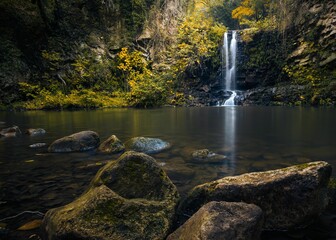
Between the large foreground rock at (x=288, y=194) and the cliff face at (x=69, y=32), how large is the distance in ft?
103

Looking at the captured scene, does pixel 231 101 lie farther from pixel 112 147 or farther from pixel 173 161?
pixel 173 161

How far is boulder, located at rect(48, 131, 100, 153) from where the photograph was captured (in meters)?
7.96

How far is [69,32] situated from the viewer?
115 ft

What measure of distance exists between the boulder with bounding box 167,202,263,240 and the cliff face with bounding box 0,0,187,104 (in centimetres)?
3158

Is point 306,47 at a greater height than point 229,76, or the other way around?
point 306,47

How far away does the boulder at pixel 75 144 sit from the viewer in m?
7.96

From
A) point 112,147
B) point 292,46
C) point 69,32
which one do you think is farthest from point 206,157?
point 69,32

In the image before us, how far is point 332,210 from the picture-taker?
3.59 metres

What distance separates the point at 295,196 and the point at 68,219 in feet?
8.48

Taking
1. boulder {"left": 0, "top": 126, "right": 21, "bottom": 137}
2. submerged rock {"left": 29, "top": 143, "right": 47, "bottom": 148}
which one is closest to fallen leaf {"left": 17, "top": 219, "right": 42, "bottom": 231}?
submerged rock {"left": 29, "top": 143, "right": 47, "bottom": 148}

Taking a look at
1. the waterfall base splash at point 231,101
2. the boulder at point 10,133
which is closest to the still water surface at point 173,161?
the boulder at point 10,133

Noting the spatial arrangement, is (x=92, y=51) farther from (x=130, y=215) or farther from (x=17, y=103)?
(x=130, y=215)

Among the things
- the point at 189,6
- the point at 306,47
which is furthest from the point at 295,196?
the point at 189,6

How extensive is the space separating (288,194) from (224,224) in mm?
1162
